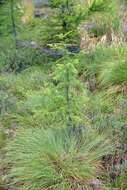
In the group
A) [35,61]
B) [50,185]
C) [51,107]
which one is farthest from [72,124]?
[35,61]

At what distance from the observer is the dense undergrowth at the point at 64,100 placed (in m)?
Answer: 6.19

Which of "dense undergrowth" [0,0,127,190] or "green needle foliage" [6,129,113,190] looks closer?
"green needle foliage" [6,129,113,190]

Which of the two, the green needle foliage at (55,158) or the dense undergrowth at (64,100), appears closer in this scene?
the green needle foliage at (55,158)

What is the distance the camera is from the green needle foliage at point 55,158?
19.8 feet

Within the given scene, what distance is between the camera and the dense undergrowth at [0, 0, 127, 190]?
619cm

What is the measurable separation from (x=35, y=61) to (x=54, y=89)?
330 cm

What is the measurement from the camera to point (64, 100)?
654cm

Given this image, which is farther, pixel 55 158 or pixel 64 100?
pixel 64 100

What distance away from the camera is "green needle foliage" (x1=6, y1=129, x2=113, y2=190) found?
19.8 ft

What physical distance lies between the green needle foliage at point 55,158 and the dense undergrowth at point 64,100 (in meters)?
0.01

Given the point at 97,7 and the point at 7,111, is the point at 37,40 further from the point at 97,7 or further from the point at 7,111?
the point at 7,111

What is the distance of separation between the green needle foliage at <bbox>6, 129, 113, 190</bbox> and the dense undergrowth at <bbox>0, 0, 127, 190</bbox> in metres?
0.01

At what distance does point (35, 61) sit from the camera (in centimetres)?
986

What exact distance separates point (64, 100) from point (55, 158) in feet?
2.62
